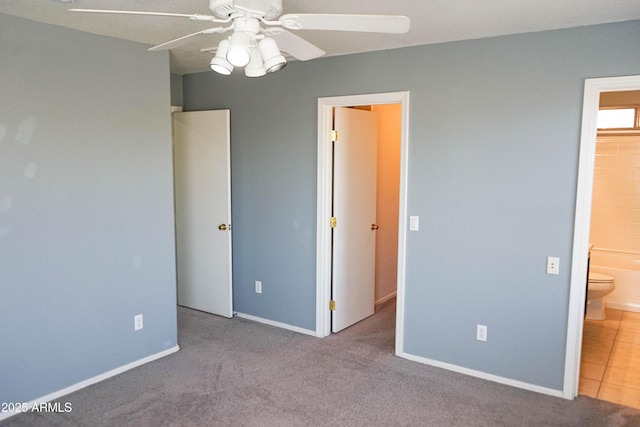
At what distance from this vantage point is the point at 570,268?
3.03 meters

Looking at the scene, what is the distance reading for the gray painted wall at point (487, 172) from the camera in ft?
9.80

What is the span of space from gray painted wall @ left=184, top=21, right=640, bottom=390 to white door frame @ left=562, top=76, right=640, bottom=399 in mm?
44

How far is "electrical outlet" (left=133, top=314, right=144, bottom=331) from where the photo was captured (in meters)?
3.53

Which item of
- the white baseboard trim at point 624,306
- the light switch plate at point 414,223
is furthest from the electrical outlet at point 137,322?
the white baseboard trim at point 624,306

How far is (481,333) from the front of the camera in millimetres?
3389

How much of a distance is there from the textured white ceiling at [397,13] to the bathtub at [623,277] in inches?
128

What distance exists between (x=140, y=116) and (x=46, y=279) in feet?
4.11

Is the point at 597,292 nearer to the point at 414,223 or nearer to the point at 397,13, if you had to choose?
the point at 414,223

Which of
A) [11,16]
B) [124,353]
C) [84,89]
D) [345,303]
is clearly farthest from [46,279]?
[345,303]

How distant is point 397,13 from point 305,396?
7.81 feet

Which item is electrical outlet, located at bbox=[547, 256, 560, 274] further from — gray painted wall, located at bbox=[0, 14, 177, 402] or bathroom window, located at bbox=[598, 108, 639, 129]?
bathroom window, located at bbox=[598, 108, 639, 129]

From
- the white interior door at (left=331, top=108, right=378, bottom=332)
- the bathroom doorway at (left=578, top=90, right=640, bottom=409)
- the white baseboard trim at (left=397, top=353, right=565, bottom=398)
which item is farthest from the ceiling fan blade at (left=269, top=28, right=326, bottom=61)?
the bathroom doorway at (left=578, top=90, right=640, bottom=409)

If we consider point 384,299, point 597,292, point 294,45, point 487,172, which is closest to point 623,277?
point 597,292

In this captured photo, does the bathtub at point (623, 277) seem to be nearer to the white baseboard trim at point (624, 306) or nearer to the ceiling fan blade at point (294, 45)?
the white baseboard trim at point (624, 306)
